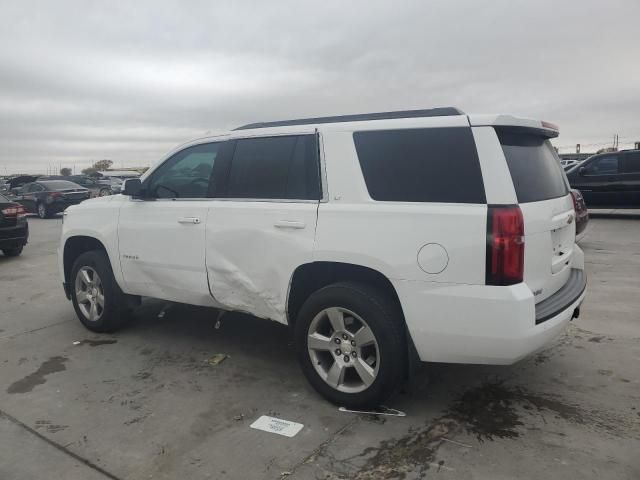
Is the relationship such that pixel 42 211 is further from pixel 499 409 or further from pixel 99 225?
pixel 499 409

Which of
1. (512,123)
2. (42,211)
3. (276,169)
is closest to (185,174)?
(276,169)

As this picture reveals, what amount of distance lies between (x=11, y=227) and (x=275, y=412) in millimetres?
8939

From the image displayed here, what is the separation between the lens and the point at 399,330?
3332 mm

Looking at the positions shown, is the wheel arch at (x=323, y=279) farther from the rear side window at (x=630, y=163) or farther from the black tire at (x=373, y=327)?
the rear side window at (x=630, y=163)

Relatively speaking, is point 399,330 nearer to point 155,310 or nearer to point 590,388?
point 590,388

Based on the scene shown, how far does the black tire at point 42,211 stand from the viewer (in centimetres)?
2066

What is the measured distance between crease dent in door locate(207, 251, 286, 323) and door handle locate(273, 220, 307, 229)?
1.22 feet

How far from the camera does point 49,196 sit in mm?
20484

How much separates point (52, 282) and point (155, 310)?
9.40ft

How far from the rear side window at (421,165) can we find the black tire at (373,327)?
0.64 m

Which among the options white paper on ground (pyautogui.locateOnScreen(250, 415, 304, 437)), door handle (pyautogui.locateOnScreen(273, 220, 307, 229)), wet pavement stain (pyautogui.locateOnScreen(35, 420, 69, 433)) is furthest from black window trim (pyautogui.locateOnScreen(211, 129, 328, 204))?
wet pavement stain (pyautogui.locateOnScreen(35, 420, 69, 433))

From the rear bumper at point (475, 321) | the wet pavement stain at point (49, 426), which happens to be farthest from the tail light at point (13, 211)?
the rear bumper at point (475, 321)

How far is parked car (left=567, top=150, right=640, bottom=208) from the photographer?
44.7 feet

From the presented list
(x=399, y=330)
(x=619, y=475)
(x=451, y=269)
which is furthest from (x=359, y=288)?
(x=619, y=475)
